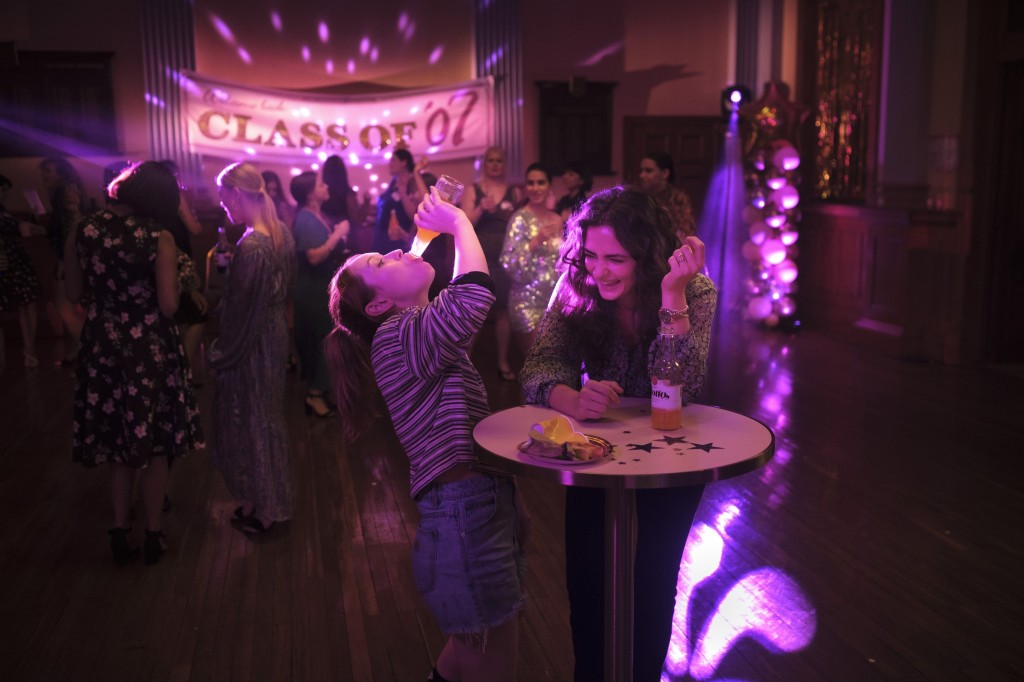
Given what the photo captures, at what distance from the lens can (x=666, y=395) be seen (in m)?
1.97

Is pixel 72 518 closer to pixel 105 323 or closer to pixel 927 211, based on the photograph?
pixel 105 323

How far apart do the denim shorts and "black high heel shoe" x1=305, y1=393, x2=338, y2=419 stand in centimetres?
362

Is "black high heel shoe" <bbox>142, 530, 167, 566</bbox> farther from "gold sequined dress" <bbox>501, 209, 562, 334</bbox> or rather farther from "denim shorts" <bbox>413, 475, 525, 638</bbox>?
"gold sequined dress" <bbox>501, 209, 562, 334</bbox>

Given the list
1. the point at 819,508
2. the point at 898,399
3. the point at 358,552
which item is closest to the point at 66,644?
the point at 358,552

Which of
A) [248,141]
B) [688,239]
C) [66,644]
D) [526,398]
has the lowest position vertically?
[66,644]

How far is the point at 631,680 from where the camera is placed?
2027mm

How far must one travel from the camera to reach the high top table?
1708 millimetres

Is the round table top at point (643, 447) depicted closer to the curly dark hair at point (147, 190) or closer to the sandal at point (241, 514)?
the curly dark hair at point (147, 190)

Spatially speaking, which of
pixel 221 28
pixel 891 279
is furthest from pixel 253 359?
pixel 221 28

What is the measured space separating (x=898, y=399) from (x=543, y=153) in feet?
15.8

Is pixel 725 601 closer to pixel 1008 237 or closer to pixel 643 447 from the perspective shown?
pixel 643 447

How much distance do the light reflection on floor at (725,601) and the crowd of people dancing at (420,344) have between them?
2.04 ft

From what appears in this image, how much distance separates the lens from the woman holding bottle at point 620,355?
208cm

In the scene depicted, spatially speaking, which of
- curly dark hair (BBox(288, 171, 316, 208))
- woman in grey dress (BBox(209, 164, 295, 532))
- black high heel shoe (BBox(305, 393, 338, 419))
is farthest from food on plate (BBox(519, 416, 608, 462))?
black high heel shoe (BBox(305, 393, 338, 419))
